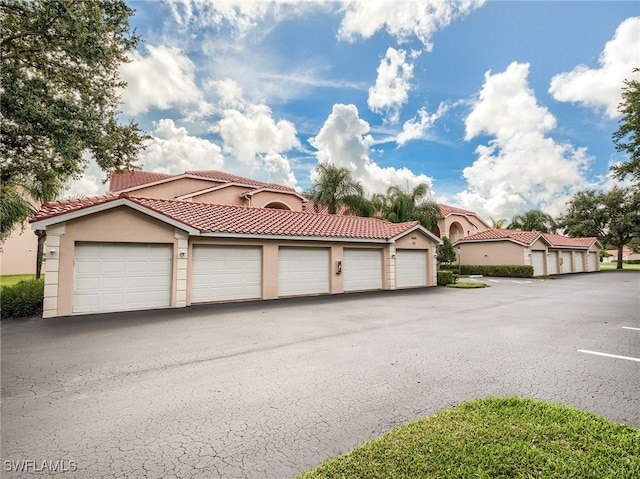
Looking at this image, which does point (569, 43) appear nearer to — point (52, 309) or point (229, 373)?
point (229, 373)

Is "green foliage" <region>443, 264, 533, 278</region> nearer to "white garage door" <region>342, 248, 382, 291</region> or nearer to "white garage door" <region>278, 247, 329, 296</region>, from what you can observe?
"white garage door" <region>342, 248, 382, 291</region>

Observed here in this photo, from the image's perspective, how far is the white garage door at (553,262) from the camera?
28078 mm

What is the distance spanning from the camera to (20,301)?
8.87 metres

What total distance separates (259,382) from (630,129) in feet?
Result: 73.1

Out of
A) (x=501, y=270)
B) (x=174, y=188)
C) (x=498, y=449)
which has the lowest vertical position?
(x=498, y=449)

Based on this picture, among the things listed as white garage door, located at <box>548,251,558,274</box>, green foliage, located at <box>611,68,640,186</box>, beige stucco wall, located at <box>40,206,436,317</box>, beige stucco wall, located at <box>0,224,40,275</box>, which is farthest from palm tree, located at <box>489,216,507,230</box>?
beige stucco wall, located at <box>0,224,40,275</box>

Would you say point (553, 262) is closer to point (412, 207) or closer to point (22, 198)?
point (412, 207)

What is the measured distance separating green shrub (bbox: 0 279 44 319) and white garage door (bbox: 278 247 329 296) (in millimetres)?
7888

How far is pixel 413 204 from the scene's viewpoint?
24.4 metres

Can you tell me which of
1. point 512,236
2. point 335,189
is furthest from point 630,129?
point 335,189

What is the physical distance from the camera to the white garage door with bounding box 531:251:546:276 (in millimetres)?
25922

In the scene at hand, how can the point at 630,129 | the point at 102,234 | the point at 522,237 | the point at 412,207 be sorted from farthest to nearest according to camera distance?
the point at 522,237, the point at 412,207, the point at 630,129, the point at 102,234

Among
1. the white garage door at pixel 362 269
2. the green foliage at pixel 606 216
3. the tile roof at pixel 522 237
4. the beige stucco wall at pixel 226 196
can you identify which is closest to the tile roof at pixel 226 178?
the beige stucco wall at pixel 226 196

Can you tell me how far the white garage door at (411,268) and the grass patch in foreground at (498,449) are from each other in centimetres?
1346
